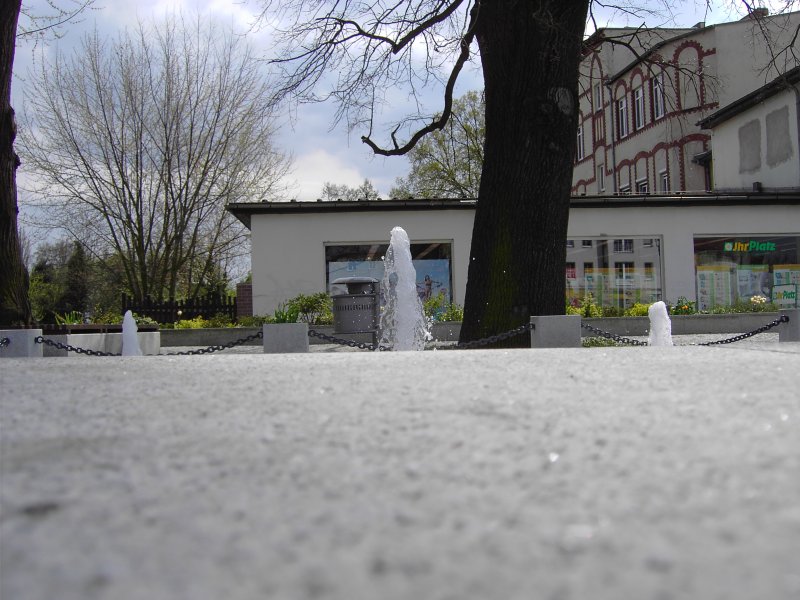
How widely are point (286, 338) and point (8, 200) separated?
14.8 feet

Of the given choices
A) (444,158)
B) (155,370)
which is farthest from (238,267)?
(155,370)

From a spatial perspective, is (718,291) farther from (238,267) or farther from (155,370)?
(155,370)

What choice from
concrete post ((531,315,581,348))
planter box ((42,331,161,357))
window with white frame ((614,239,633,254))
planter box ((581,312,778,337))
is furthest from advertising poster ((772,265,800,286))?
planter box ((42,331,161,357))

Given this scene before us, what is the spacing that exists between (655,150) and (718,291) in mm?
13589

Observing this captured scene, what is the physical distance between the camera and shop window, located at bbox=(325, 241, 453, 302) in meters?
21.1

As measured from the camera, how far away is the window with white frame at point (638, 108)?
3518cm

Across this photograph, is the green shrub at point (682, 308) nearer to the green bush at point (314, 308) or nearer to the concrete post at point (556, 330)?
the green bush at point (314, 308)

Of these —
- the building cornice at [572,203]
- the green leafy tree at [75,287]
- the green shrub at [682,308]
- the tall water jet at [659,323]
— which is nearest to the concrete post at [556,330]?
the tall water jet at [659,323]

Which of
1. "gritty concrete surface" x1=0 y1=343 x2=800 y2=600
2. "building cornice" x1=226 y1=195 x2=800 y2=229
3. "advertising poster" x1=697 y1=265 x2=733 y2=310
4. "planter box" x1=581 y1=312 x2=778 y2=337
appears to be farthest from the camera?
"advertising poster" x1=697 y1=265 x2=733 y2=310

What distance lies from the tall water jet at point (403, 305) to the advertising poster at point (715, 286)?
12.7 metres

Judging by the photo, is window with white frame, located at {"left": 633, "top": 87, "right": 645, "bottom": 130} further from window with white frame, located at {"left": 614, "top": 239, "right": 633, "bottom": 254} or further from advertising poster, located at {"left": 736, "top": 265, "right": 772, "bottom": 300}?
window with white frame, located at {"left": 614, "top": 239, "right": 633, "bottom": 254}

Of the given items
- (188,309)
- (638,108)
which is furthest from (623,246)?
(638,108)

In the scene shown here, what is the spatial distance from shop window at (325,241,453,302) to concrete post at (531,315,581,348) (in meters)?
12.6

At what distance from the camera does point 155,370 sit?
362 centimetres
